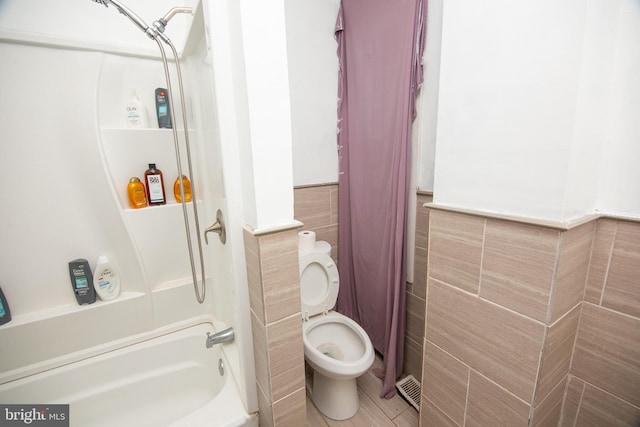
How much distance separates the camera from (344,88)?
168 centimetres

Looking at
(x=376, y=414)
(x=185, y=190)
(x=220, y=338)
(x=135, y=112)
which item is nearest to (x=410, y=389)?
(x=376, y=414)

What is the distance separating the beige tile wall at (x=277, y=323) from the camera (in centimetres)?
75

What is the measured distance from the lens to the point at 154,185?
4.31 ft

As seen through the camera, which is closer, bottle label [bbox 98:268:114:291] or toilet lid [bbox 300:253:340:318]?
bottle label [bbox 98:268:114:291]

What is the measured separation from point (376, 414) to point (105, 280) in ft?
5.08

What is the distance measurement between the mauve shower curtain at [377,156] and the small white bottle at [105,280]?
129cm

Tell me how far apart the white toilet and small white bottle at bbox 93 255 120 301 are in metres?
0.92

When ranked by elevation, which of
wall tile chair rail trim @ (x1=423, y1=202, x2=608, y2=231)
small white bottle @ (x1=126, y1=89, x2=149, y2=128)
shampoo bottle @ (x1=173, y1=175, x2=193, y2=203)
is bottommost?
wall tile chair rail trim @ (x1=423, y1=202, x2=608, y2=231)

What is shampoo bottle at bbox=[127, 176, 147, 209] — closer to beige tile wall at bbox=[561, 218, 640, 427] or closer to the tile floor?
the tile floor

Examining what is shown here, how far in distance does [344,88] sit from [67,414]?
218 cm

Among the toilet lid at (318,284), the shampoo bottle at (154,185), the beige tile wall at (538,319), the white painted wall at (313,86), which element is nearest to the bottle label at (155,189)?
the shampoo bottle at (154,185)

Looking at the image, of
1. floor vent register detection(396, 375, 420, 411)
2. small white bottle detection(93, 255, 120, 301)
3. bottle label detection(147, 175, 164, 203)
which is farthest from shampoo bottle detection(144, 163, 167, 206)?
floor vent register detection(396, 375, 420, 411)

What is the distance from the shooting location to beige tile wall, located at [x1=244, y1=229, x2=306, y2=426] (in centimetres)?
75

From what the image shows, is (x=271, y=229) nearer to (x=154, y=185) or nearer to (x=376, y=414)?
(x=154, y=185)
